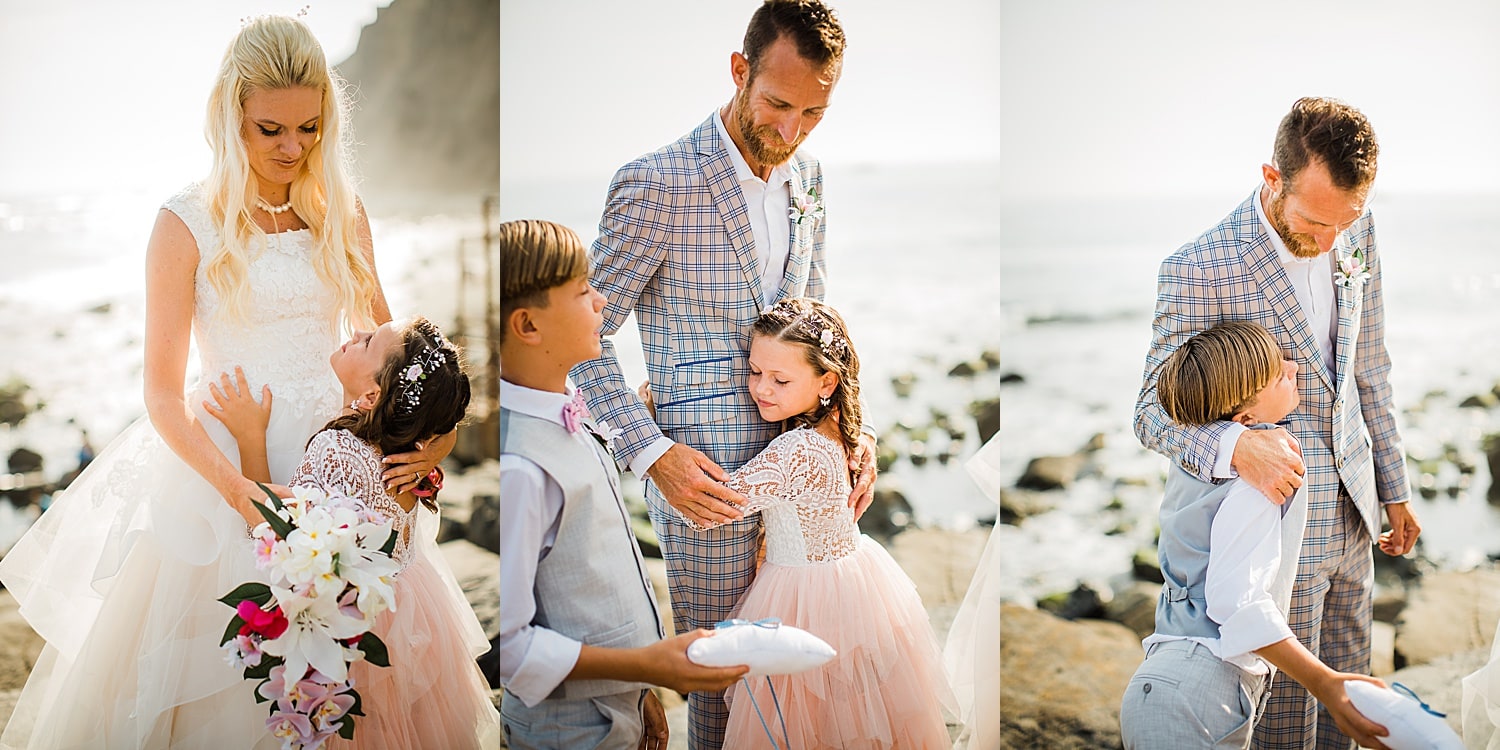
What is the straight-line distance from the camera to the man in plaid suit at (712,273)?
10.0 feet

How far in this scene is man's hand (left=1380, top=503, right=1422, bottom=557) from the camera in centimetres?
315

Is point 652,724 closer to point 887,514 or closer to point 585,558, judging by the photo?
point 585,558

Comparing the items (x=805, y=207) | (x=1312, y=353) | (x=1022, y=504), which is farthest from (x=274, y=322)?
(x=1312, y=353)

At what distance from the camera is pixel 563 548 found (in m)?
2.96

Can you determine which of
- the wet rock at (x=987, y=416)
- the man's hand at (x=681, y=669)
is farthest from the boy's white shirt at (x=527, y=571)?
the wet rock at (x=987, y=416)

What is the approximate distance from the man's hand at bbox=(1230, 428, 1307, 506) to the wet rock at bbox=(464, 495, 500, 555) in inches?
77.2

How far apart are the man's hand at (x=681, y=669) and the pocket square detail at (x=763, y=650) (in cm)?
2

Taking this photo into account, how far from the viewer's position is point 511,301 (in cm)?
305

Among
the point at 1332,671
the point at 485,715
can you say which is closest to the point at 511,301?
the point at 485,715

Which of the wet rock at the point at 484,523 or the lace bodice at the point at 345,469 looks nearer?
the lace bodice at the point at 345,469

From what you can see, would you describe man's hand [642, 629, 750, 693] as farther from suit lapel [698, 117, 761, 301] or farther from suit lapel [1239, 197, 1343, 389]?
suit lapel [1239, 197, 1343, 389]

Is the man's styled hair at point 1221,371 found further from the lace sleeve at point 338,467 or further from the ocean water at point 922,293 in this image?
the lace sleeve at point 338,467

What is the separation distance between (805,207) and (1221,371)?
1117 mm

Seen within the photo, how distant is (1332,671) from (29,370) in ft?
11.2
